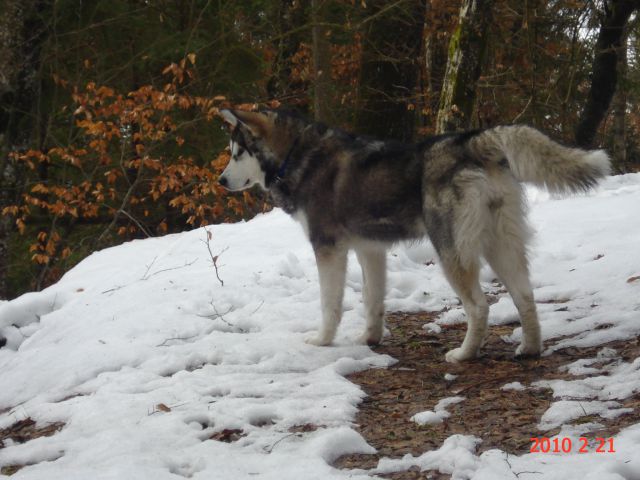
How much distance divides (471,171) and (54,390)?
10.4ft

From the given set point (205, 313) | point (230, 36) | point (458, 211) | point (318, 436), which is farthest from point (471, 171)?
point (230, 36)

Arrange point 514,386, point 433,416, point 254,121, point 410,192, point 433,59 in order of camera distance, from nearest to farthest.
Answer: point 433,416
point 514,386
point 410,192
point 254,121
point 433,59

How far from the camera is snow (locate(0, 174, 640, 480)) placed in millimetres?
3123

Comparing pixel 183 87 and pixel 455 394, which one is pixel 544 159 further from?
pixel 183 87

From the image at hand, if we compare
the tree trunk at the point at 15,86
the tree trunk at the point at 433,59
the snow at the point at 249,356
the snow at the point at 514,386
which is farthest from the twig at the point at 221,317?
the tree trunk at the point at 433,59

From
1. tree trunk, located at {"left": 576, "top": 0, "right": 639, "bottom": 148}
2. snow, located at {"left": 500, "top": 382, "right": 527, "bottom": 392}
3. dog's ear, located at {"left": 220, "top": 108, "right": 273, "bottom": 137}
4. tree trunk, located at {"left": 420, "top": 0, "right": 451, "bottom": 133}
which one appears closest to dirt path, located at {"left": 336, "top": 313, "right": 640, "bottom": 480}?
snow, located at {"left": 500, "top": 382, "right": 527, "bottom": 392}

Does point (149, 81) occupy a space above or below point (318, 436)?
above

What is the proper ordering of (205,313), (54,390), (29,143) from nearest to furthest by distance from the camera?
(54,390) < (205,313) < (29,143)

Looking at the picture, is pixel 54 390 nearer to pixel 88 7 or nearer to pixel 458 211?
pixel 458 211

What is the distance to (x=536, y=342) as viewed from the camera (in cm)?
459

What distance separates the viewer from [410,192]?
477 centimetres

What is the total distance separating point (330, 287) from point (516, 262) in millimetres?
1432

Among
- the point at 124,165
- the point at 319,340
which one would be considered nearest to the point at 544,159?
the point at 319,340
